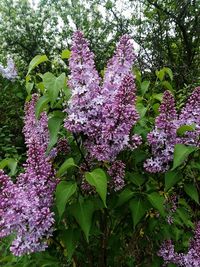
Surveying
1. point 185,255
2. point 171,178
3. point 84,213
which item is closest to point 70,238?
point 84,213

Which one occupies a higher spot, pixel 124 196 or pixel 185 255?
pixel 124 196

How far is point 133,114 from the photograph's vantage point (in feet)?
7.48

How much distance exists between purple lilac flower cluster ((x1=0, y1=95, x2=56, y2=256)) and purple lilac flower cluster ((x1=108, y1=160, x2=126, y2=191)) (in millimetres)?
323

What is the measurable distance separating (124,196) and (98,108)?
0.49m

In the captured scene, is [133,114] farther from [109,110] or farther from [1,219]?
[1,219]

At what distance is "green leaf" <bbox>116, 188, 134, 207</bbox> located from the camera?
2.46 m

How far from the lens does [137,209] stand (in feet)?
8.01

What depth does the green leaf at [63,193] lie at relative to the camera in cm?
215

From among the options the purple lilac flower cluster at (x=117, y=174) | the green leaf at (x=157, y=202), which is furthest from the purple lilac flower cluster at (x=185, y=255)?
the purple lilac flower cluster at (x=117, y=174)

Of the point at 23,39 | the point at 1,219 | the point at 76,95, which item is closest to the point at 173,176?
the point at 76,95

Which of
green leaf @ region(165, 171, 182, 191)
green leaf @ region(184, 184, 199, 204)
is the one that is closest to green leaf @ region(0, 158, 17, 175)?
green leaf @ region(165, 171, 182, 191)

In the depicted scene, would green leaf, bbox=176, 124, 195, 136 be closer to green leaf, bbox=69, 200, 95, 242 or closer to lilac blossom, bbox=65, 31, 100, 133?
lilac blossom, bbox=65, 31, 100, 133

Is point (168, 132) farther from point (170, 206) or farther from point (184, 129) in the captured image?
point (170, 206)

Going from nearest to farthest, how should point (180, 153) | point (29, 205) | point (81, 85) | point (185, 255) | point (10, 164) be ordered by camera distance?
point (29, 205) < point (180, 153) < point (81, 85) < point (10, 164) < point (185, 255)
